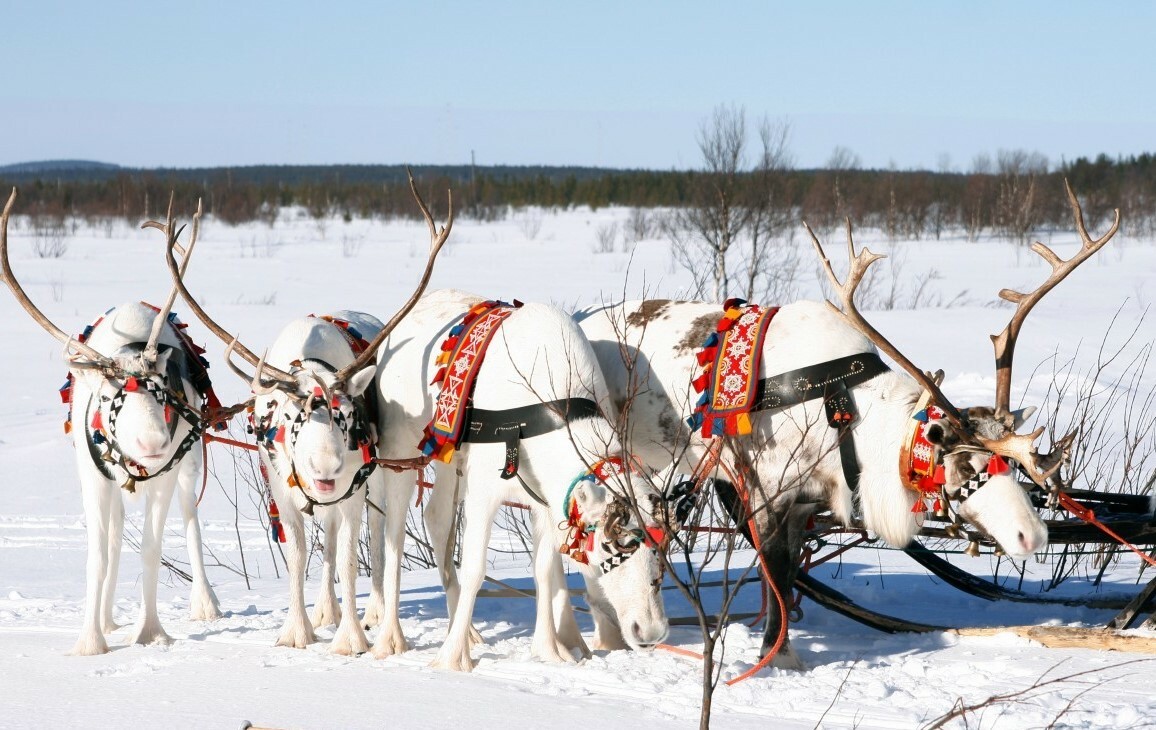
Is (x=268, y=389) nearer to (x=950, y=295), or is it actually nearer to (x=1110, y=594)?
(x=1110, y=594)

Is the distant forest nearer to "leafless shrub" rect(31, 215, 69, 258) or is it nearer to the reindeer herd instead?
"leafless shrub" rect(31, 215, 69, 258)

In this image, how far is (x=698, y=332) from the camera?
632 centimetres

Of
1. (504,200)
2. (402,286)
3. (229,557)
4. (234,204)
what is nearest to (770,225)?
(402,286)

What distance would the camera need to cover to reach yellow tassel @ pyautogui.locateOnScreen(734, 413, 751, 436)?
5.77 m

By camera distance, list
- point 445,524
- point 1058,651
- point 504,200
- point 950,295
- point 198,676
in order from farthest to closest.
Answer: point 504,200
point 950,295
point 445,524
point 1058,651
point 198,676

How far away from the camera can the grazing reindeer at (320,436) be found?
550cm

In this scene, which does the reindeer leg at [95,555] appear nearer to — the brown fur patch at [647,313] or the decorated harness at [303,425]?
the decorated harness at [303,425]

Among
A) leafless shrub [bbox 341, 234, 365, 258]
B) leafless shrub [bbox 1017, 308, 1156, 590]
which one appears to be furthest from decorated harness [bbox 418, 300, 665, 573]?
leafless shrub [bbox 341, 234, 365, 258]

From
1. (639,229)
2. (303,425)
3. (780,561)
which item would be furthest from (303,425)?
(639,229)

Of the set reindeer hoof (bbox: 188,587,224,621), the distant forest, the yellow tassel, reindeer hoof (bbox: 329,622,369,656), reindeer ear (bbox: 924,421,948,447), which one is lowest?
reindeer hoof (bbox: 188,587,224,621)

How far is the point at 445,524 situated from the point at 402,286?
17.0 m

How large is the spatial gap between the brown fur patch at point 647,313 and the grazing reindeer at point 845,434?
171 mm

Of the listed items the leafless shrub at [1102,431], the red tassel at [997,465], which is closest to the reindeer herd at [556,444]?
the red tassel at [997,465]

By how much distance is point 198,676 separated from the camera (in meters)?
5.52
